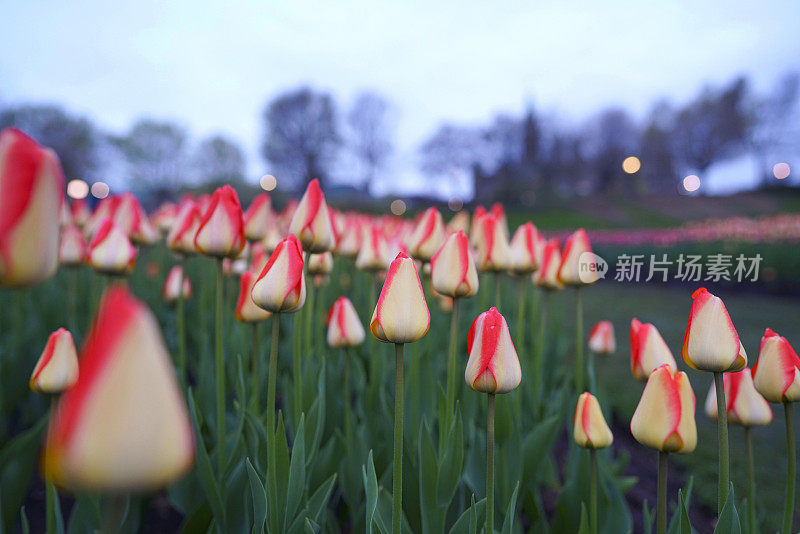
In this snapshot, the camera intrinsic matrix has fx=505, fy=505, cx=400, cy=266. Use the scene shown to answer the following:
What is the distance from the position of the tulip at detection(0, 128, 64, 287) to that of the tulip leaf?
1120 millimetres

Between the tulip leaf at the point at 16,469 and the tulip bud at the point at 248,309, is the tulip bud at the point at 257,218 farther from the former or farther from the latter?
the tulip leaf at the point at 16,469

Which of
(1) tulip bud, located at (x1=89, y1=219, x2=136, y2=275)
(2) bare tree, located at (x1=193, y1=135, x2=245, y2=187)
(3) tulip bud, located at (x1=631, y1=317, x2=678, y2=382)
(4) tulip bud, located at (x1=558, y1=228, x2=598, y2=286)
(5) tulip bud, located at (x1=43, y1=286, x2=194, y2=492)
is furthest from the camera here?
(2) bare tree, located at (x1=193, y1=135, x2=245, y2=187)

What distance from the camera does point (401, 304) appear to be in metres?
0.97

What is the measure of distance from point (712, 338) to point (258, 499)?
3.40ft

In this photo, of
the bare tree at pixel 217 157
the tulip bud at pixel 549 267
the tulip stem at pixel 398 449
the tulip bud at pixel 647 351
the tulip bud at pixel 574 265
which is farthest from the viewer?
the bare tree at pixel 217 157

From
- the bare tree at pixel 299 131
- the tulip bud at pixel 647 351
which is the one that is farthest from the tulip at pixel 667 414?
the bare tree at pixel 299 131

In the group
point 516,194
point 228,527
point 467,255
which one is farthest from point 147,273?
point 516,194

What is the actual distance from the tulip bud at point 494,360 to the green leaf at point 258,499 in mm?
543

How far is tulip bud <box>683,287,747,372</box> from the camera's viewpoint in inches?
39.2

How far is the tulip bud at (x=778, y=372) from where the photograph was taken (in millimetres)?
1093

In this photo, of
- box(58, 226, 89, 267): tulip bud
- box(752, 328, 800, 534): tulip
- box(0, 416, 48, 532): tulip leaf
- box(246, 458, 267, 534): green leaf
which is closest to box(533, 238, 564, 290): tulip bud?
box(752, 328, 800, 534): tulip

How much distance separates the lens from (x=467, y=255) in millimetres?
1303

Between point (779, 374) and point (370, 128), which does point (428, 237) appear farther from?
point (370, 128)

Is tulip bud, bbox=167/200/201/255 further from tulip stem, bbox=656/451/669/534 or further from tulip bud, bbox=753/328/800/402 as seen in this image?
tulip bud, bbox=753/328/800/402
